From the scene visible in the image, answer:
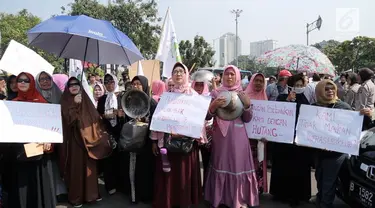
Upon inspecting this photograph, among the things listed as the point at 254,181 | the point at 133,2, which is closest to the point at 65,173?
the point at 254,181

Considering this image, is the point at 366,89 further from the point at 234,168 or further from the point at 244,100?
the point at 234,168

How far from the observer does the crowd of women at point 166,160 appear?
337cm

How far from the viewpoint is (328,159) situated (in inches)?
138

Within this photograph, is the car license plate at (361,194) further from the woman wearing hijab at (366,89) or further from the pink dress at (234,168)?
the woman wearing hijab at (366,89)

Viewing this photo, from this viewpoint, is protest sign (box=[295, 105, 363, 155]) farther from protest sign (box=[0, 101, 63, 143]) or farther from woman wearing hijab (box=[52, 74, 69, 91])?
woman wearing hijab (box=[52, 74, 69, 91])

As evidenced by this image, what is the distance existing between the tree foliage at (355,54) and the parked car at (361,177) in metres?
40.3

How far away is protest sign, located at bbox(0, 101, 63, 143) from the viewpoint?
2.96 metres

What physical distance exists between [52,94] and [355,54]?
46.7m

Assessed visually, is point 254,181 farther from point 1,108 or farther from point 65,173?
point 1,108

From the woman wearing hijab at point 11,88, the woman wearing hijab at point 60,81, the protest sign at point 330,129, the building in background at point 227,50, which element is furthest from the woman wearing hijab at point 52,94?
the building in background at point 227,50

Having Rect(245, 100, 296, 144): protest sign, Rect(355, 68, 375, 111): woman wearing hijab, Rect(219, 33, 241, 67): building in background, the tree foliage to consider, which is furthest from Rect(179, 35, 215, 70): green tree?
Rect(245, 100, 296, 144): protest sign

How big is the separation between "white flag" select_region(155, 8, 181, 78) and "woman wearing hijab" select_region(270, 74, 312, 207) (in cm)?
221

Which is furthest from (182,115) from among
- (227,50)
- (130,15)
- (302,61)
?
(227,50)

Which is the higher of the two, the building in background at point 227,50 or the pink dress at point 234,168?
the building in background at point 227,50
